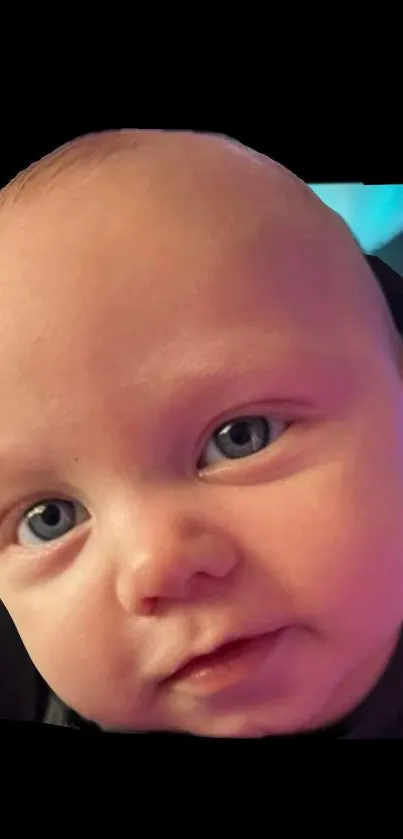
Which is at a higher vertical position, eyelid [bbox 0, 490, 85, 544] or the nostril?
eyelid [bbox 0, 490, 85, 544]

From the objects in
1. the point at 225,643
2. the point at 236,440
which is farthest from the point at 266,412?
the point at 225,643

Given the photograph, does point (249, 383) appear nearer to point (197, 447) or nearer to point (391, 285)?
point (197, 447)

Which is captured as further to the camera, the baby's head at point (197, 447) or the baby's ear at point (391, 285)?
the baby's ear at point (391, 285)

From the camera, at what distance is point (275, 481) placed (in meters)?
0.54

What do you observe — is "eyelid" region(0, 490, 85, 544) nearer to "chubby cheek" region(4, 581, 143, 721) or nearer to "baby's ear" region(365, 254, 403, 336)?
"chubby cheek" region(4, 581, 143, 721)

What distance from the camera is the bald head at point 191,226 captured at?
1.78 feet

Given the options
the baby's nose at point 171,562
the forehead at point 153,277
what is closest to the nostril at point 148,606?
the baby's nose at point 171,562

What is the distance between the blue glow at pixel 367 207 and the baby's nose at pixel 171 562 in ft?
0.74

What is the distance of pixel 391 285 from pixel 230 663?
10.6 inches

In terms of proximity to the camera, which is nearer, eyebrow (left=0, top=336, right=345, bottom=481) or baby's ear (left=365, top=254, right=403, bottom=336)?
eyebrow (left=0, top=336, right=345, bottom=481)

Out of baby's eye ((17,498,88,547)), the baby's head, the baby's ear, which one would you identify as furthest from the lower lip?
the baby's ear

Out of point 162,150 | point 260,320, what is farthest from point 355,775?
point 162,150

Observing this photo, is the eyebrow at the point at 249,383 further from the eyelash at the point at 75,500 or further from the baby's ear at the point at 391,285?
the baby's ear at the point at 391,285

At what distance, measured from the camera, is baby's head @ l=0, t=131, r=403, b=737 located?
1.73ft
